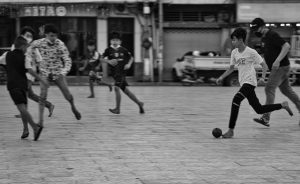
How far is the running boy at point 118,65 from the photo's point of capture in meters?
12.7

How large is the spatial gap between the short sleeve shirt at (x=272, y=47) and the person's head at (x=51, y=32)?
11.4ft

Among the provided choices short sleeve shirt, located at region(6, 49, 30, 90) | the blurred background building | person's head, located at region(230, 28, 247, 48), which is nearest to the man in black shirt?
person's head, located at region(230, 28, 247, 48)

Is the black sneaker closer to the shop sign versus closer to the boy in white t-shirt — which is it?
the boy in white t-shirt

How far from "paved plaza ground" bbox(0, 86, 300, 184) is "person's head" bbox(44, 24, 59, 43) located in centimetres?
148

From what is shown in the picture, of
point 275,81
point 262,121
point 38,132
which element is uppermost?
point 275,81

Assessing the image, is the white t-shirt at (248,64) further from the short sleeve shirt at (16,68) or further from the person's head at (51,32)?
the short sleeve shirt at (16,68)

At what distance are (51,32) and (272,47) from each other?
12.1ft

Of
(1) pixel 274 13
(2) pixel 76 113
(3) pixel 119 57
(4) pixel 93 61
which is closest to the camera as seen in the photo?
(2) pixel 76 113

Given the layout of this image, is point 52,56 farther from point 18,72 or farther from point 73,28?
point 73,28

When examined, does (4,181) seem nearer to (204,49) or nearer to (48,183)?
(48,183)

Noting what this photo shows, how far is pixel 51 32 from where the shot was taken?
10.3m

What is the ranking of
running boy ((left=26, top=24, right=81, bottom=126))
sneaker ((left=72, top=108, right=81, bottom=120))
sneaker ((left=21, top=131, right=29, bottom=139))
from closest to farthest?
sneaker ((left=21, top=131, right=29, bottom=139))
running boy ((left=26, top=24, right=81, bottom=126))
sneaker ((left=72, top=108, right=81, bottom=120))

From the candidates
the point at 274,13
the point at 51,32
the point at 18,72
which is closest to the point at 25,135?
the point at 18,72

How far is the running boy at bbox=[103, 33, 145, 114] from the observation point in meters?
12.7
